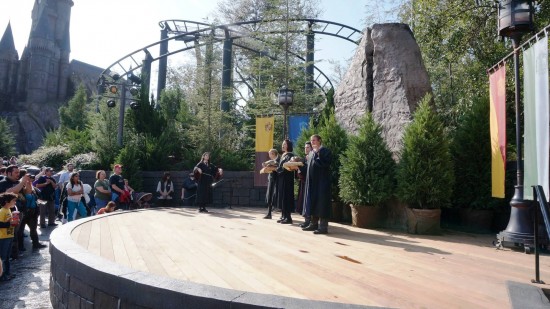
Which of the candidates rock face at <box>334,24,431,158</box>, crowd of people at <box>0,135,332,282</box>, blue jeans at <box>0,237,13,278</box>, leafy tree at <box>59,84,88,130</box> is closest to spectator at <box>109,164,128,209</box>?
crowd of people at <box>0,135,332,282</box>

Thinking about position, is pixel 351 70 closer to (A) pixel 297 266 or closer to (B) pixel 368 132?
(B) pixel 368 132

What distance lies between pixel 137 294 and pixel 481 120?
7.45 m

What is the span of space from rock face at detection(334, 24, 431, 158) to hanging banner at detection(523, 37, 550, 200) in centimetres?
355

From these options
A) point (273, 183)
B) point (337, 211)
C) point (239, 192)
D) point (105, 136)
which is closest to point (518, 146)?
point (337, 211)

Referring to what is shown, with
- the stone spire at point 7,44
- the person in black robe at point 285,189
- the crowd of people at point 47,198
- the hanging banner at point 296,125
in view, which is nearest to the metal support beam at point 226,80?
the crowd of people at point 47,198

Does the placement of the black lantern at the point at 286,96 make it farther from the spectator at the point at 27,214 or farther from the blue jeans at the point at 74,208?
the spectator at the point at 27,214

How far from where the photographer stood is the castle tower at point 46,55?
2434 inches

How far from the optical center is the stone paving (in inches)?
184

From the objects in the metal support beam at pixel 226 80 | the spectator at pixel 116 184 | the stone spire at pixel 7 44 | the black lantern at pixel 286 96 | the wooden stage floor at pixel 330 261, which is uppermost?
the stone spire at pixel 7 44

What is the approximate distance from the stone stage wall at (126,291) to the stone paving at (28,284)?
49 cm

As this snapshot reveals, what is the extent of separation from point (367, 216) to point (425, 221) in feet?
3.71

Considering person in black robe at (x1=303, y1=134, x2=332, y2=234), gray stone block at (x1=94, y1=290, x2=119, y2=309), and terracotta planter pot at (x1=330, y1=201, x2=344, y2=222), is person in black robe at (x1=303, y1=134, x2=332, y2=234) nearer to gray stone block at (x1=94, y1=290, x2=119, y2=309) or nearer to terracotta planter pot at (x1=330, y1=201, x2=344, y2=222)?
terracotta planter pot at (x1=330, y1=201, x2=344, y2=222)

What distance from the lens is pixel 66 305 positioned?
13.2ft

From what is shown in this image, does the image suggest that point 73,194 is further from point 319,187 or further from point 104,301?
point 104,301
